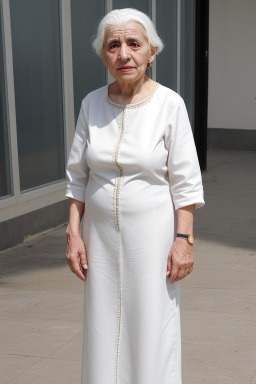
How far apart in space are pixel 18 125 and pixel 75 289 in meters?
2.23

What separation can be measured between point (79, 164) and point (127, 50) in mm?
528

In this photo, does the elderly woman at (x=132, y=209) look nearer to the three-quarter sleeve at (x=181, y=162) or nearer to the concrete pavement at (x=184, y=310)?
the three-quarter sleeve at (x=181, y=162)

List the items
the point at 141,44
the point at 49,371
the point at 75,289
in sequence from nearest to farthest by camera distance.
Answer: the point at 141,44 → the point at 49,371 → the point at 75,289

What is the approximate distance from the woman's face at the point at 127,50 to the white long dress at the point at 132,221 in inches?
5.3

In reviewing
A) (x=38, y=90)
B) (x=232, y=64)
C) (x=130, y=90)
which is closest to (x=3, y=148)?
(x=38, y=90)

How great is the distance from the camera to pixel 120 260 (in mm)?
3064

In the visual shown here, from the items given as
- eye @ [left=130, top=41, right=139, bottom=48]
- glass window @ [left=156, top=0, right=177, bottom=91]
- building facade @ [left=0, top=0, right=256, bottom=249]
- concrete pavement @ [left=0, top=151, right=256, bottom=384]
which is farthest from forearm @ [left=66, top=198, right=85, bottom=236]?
glass window @ [left=156, top=0, right=177, bottom=91]

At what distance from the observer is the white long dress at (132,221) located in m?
2.98

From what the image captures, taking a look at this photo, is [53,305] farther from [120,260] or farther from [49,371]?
[120,260]

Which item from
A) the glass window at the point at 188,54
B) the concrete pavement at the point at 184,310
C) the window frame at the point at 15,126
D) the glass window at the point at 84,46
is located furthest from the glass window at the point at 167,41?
the concrete pavement at the point at 184,310

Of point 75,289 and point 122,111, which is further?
point 75,289

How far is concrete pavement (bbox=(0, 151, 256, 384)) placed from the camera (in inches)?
171

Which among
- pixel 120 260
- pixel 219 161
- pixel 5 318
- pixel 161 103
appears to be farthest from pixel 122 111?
pixel 219 161

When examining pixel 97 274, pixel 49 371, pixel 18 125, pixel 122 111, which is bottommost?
pixel 49 371
